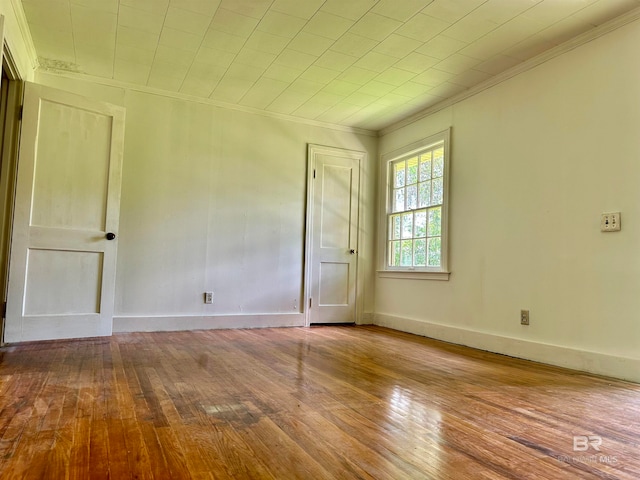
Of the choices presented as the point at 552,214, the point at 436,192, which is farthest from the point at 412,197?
the point at 552,214

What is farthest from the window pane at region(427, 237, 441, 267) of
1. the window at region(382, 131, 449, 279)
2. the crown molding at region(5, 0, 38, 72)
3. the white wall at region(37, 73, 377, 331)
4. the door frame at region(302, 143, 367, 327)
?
the crown molding at region(5, 0, 38, 72)

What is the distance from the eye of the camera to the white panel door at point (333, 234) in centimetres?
515

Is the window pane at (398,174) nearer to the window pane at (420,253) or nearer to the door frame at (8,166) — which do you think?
the window pane at (420,253)

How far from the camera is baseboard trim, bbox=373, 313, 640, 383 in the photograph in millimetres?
2736

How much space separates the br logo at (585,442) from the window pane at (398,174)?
3698 mm

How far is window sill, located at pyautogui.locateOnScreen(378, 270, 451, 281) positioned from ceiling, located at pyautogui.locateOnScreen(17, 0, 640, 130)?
1.80 m

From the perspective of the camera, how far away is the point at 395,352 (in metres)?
3.53

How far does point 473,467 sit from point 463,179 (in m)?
3.17

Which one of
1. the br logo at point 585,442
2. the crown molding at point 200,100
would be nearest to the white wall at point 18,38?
the crown molding at point 200,100

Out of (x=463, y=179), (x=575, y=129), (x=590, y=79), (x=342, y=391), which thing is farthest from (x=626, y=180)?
(x=342, y=391)

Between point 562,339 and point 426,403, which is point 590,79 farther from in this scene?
point 426,403

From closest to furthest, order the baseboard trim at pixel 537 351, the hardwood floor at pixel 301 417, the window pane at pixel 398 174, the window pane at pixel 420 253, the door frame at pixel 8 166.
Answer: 1. the hardwood floor at pixel 301 417
2. the baseboard trim at pixel 537 351
3. the door frame at pixel 8 166
4. the window pane at pixel 420 253
5. the window pane at pixel 398 174

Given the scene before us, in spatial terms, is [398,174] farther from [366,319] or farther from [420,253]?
[366,319]

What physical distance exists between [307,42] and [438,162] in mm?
1976
